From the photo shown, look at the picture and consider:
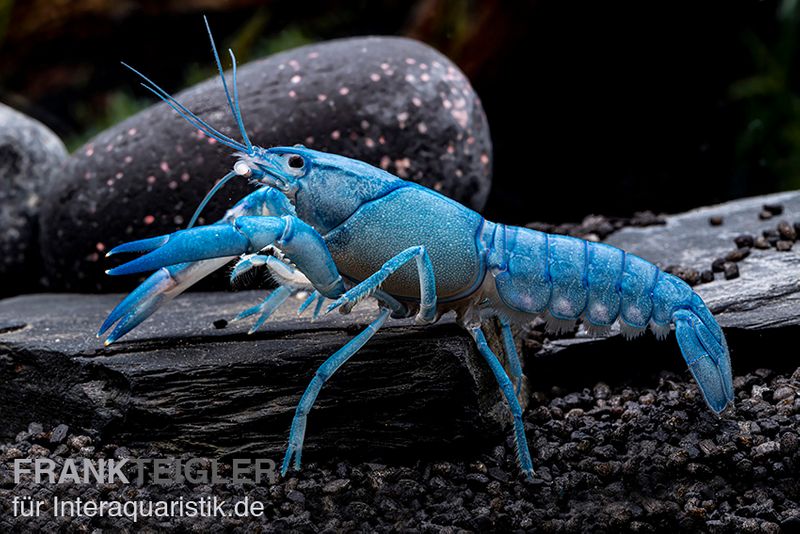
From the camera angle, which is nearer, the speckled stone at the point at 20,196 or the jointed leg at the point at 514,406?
the jointed leg at the point at 514,406

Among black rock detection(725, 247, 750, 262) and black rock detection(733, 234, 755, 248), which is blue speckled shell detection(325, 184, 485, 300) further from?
black rock detection(733, 234, 755, 248)

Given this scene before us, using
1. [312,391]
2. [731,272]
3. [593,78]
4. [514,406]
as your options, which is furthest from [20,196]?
[593,78]

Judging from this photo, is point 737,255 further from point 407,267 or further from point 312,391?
point 312,391

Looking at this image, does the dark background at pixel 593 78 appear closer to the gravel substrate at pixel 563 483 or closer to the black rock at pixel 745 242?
the black rock at pixel 745 242

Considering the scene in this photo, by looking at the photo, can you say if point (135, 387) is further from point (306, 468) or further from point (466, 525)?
point (466, 525)

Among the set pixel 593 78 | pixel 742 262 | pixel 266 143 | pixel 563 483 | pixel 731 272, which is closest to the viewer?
pixel 563 483

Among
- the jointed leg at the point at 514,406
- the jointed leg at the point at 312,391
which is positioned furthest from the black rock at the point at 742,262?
the jointed leg at the point at 312,391

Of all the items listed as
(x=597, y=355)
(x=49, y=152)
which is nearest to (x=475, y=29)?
(x=49, y=152)
